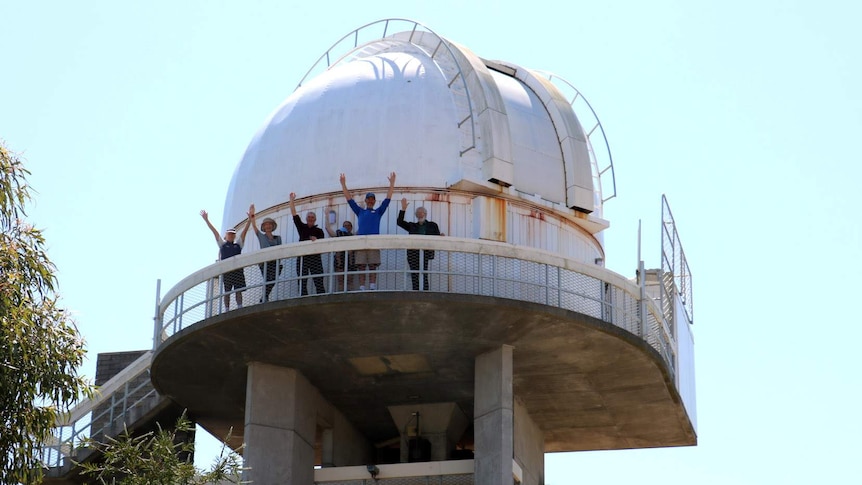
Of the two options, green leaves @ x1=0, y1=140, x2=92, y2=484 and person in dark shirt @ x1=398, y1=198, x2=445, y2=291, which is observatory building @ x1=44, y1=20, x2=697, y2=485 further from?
green leaves @ x1=0, y1=140, x2=92, y2=484

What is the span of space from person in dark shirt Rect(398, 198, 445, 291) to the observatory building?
0.15 m

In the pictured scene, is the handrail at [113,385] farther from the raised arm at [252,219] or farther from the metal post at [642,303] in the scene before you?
the metal post at [642,303]

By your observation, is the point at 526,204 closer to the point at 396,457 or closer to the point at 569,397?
the point at 569,397

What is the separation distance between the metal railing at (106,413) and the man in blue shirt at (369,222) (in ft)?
27.5

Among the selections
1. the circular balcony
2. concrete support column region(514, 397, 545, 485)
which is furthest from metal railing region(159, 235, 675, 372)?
concrete support column region(514, 397, 545, 485)

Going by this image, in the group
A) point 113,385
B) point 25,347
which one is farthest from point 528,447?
point 25,347

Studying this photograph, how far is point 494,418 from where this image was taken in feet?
103

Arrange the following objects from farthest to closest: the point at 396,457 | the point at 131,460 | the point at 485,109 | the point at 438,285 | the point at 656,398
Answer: the point at 396,457
the point at 656,398
the point at 485,109
the point at 438,285
the point at 131,460

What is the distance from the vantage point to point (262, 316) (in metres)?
30.1

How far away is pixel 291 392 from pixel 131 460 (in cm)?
1199

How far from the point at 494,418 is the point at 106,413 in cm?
1068

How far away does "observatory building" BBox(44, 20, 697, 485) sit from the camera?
30016 millimetres

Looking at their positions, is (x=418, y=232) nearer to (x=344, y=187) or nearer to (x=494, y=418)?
(x=344, y=187)

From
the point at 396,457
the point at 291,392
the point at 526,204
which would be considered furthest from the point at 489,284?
the point at 396,457
